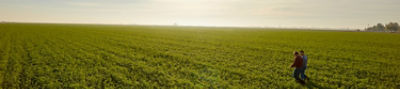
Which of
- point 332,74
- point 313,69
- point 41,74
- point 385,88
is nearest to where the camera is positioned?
point 385,88

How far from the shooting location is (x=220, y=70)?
1127 centimetres

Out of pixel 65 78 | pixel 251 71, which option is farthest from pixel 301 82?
pixel 65 78

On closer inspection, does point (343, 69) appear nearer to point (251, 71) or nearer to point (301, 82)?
point (301, 82)

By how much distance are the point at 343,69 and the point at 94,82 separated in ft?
42.5

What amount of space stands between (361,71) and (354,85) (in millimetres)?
3184

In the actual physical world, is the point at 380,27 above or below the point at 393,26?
below

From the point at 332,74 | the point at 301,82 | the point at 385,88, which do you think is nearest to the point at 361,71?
the point at 332,74

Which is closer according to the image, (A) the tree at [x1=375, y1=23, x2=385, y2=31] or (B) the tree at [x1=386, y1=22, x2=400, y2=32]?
(B) the tree at [x1=386, y1=22, x2=400, y2=32]

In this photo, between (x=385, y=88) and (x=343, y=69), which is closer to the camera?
(x=385, y=88)

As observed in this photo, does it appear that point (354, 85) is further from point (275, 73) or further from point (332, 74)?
point (275, 73)

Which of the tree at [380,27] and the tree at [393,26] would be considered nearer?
the tree at [393,26]

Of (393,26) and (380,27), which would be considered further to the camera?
(380,27)

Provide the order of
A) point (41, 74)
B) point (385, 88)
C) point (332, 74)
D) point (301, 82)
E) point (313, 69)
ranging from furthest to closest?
point (313, 69), point (332, 74), point (41, 74), point (301, 82), point (385, 88)

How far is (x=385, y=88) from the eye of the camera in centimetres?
857
